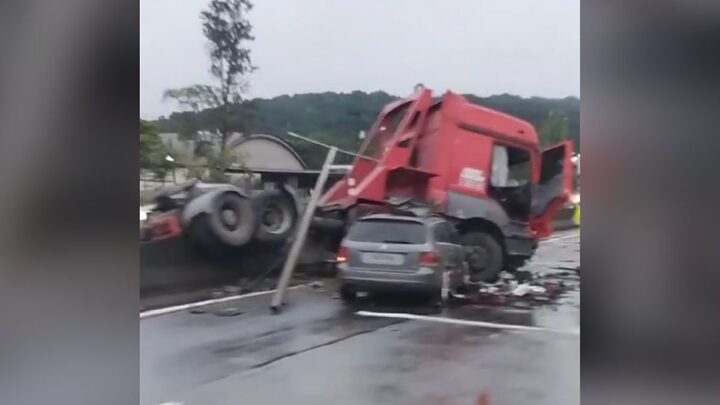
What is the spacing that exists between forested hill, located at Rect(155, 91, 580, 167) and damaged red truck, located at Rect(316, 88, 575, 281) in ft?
0.16

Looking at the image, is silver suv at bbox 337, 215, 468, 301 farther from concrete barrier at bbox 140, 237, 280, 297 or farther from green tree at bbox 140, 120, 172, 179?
green tree at bbox 140, 120, 172, 179

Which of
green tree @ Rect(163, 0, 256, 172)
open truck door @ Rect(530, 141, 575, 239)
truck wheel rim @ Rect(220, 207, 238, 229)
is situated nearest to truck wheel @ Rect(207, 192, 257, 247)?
truck wheel rim @ Rect(220, 207, 238, 229)

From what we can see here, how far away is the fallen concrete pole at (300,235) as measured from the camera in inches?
93.9

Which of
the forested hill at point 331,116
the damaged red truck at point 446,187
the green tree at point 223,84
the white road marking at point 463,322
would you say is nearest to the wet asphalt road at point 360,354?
the white road marking at point 463,322

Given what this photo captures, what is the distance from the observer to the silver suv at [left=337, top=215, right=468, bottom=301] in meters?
2.38

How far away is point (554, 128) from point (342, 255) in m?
0.77

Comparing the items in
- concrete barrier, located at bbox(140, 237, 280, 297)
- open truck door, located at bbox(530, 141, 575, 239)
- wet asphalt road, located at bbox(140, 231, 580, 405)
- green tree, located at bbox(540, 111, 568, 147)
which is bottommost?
wet asphalt road, located at bbox(140, 231, 580, 405)

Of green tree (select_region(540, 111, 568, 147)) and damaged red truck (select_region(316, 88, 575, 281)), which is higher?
green tree (select_region(540, 111, 568, 147))
